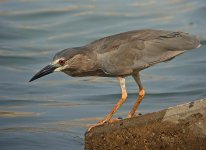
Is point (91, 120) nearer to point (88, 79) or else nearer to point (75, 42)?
point (88, 79)

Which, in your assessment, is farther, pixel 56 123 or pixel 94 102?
pixel 94 102

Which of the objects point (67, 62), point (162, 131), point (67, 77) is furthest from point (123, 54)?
point (67, 77)

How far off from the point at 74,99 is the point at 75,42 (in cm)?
386

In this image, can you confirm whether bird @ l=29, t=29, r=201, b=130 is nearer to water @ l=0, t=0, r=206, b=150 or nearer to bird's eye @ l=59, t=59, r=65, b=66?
bird's eye @ l=59, t=59, r=65, b=66

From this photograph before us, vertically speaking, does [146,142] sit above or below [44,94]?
above

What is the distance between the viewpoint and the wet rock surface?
734 cm

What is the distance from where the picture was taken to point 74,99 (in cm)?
1286

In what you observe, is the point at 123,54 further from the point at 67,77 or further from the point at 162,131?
the point at 67,77

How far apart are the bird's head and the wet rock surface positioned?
4.30 ft

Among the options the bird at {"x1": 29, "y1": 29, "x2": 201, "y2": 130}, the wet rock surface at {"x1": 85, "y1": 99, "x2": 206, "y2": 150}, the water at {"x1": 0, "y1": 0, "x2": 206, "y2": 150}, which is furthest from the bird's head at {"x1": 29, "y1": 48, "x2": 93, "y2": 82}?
the water at {"x1": 0, "y1": 0, "x2": 206, "y2": 150}

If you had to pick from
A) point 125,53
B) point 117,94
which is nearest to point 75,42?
point 117,94

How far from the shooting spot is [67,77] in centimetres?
1425

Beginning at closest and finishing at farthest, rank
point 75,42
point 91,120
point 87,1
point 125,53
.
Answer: point 125,53 → point 91,120 → point 75,42 → point 87,1

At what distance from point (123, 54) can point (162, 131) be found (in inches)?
73.8
